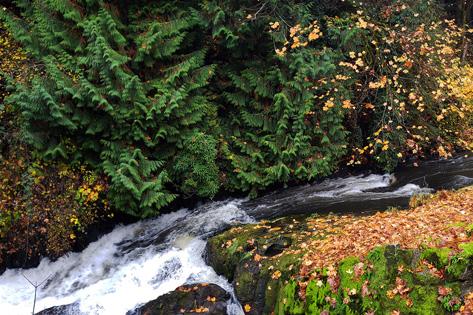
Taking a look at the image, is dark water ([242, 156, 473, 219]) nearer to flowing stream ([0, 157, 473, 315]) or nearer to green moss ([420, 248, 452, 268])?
flowing stream ([0, 157, 473, 315])

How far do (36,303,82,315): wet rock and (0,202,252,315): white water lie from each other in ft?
0.41


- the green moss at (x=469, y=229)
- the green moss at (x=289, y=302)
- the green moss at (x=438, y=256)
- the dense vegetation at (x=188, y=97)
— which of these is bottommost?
Result: the green moss at (x=289, y=302)

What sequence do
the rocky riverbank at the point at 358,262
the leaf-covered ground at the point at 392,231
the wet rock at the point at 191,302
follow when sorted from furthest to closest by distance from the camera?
the wet rock at the point at 191,302 < the leaf-covered ground at the point at 392,231 < the rocky riverbank at the point at 358,262

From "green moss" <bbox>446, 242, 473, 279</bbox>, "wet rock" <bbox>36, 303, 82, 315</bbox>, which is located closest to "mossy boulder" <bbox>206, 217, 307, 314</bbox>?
"green moss" <bbox>446, 242, 473, 279</bbox>

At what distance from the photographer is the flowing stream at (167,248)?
8.00 m

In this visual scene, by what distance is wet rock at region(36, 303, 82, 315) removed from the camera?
762cm

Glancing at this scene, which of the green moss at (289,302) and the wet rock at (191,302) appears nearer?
the green moss at (289,302)

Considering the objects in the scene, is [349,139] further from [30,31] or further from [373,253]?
[30,31]

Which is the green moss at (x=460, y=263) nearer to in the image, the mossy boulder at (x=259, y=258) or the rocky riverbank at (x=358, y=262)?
the rocky riverbank at (x=358, y=262)

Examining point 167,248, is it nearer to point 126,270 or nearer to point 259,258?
point 126,270

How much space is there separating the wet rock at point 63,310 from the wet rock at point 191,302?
1.05 m

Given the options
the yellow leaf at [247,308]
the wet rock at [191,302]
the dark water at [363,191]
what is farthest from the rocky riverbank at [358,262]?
the dark water at [363,191]

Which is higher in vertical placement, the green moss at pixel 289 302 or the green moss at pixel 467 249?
the green moss at pixel 467 249

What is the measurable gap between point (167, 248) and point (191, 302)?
2.10 meters
